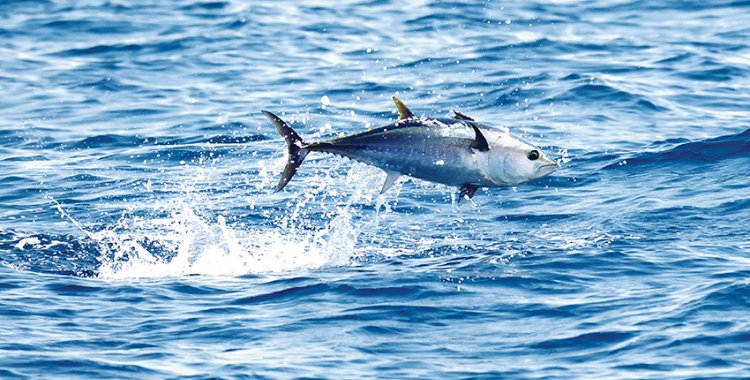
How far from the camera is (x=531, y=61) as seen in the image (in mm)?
21438

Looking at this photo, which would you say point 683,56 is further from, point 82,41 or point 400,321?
point 400,321

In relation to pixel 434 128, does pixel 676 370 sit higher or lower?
lower

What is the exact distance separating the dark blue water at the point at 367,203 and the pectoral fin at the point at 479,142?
1.25 m

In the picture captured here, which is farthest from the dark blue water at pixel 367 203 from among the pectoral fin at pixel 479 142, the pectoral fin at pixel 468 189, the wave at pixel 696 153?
the pectoral fin at pixel 479 142

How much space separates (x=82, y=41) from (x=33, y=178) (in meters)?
8.65

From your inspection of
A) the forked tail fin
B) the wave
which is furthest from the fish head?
the wave

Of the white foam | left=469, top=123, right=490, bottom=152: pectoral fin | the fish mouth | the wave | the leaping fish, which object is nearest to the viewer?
left=469, top=123, right=490, bottom=152: pectoral fin

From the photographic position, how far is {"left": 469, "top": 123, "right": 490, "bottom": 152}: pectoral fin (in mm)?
10149

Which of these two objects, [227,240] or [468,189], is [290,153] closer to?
[468,189]

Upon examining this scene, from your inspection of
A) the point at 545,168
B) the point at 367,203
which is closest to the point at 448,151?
the point at 545,168

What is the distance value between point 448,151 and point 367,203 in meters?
Result: 4.19

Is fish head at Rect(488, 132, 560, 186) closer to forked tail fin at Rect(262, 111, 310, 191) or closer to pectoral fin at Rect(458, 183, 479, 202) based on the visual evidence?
pectoral fin at Rect(458, 183, 479, 202)

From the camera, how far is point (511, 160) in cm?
1036

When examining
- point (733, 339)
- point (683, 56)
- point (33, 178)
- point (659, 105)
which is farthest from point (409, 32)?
point (733, 339)
